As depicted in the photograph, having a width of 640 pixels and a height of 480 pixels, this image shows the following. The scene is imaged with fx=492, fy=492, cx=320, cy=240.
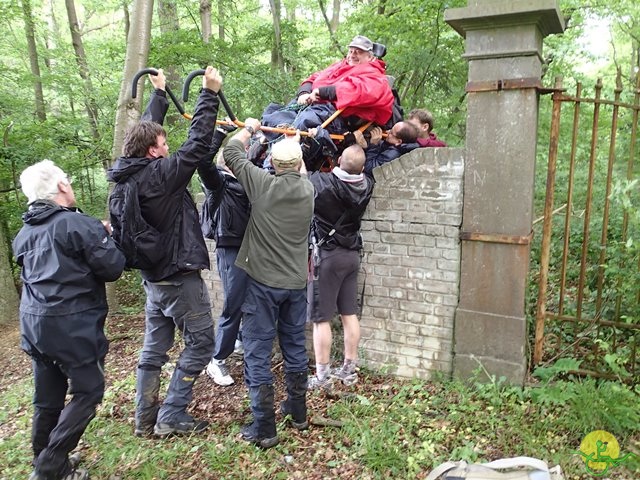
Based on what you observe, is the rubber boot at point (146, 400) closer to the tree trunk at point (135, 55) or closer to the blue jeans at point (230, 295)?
the blue jeans at point (230, 295)

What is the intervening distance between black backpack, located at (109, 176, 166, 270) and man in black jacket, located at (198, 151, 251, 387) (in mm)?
613

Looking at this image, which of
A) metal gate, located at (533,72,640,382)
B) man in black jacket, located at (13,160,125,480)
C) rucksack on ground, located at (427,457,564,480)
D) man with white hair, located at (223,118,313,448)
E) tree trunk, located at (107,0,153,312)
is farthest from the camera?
tree trunk, located at (107,0,153,312)

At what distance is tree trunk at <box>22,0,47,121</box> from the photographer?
8844 millimetres

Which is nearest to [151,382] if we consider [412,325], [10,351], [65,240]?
[65,240]

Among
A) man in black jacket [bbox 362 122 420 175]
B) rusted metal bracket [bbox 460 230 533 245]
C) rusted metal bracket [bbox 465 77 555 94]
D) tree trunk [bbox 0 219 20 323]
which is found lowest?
tree trunk [bbox 0 219 20 323]

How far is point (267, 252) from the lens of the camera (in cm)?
340

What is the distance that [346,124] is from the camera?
435 centimetres

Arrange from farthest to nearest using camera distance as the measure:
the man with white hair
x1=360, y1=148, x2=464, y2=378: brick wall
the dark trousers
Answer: x1=360, y1=148, x2=464, y2=378: brick wall, the man with white hair, the dark trousers

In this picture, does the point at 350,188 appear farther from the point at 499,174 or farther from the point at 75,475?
the point at 75,475

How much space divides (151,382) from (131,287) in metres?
6.05

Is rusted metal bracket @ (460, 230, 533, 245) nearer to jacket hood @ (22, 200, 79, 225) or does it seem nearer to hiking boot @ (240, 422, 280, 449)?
hiking boot @ (240, 422, 280, 449)

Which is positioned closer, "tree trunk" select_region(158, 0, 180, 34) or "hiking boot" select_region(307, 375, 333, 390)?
"hiking boot" select_region(307, 375, 333, 390)

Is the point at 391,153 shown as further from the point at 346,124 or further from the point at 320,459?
the point at 320,459

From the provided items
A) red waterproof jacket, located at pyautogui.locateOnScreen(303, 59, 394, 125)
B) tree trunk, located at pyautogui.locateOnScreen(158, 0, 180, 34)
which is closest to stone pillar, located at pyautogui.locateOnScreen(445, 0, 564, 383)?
red waterproof jacket, located at pyautogui.locateOnScreen(303, 59, 394, 125)
